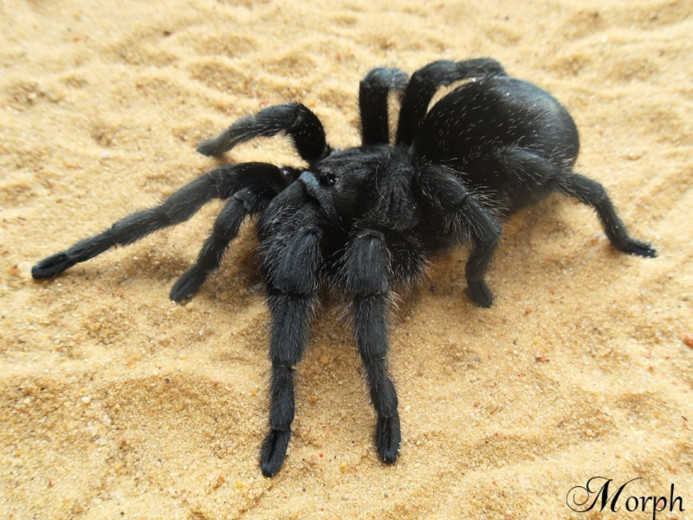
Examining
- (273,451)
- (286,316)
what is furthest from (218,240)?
(273,451)

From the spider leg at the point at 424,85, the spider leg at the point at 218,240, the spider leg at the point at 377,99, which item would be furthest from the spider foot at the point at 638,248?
the spider leg at the point at 218,240

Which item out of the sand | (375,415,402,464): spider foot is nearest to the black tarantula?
(375,415,402,464): spider foot

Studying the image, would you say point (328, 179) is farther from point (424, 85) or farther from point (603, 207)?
point (603, 207)

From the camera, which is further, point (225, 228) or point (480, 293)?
point (480, 293)

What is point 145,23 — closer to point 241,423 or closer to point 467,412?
point 241,423

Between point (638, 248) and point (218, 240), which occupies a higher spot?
point (218, 240)

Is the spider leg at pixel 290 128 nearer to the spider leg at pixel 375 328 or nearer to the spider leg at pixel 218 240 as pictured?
the spider leg at pixel 218 240

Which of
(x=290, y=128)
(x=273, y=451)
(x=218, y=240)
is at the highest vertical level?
(x=290, y=128)
